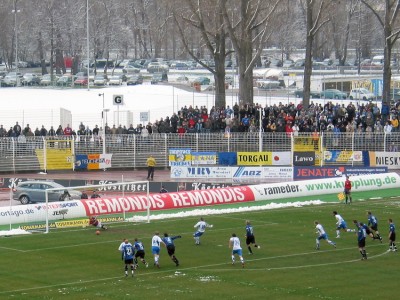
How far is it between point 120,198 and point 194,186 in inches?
364

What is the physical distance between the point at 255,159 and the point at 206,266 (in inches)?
1056

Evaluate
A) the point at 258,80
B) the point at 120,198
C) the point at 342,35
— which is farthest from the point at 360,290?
the point at 342,35

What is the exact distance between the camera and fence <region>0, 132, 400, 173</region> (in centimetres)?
6594

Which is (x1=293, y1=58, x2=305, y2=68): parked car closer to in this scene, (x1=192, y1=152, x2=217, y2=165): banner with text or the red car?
the red car

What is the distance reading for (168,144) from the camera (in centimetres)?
6800

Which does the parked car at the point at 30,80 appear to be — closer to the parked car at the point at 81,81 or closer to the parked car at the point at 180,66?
the parked car at the point at 81,81

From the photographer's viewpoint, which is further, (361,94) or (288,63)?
(288,63)

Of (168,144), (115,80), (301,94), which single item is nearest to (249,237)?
(168,144)

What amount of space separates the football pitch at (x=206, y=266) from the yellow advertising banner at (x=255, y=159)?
14901mm

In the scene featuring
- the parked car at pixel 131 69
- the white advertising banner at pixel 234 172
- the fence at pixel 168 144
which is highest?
→ the parked car at pixel 131 69

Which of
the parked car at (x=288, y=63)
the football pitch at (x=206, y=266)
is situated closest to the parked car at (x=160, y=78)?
the parked car at (x=288, y=63)

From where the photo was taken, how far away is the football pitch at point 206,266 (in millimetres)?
35375

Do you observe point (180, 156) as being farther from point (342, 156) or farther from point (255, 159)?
point (342, 156)

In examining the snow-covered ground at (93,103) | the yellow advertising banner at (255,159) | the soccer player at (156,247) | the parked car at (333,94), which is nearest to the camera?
the soccer player at (156,247)
